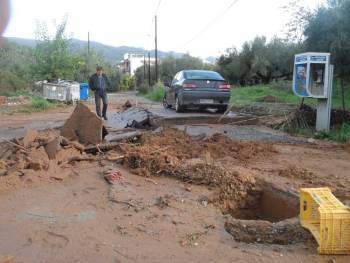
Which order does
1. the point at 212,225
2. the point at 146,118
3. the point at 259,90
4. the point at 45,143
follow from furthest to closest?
the point at 259,90, the point at 146,118, the point at 45,143, the point at 212,225

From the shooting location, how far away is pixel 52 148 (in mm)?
8641

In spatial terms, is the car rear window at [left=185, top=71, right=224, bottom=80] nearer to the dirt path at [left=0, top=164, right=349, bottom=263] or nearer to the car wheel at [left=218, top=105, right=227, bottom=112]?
the car wheel at [left=218, top=105, right=227, bottom=112]

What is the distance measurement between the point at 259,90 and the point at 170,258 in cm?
2962

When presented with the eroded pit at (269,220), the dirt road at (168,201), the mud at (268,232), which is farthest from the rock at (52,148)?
the mud at (268,232)

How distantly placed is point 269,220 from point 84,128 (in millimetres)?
4879

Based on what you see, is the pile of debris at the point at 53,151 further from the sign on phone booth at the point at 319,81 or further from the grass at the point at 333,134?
the sign on phone booth at the point at 319,81

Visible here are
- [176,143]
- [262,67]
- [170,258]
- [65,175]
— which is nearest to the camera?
[170,258]

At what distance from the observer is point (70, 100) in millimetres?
31125

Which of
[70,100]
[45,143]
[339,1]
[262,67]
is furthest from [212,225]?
[262,67]

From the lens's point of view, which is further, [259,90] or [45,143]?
[259,90]

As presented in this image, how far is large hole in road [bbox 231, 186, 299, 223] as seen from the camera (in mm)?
6570

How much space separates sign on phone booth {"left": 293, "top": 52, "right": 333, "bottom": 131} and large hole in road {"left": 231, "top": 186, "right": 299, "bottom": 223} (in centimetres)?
604

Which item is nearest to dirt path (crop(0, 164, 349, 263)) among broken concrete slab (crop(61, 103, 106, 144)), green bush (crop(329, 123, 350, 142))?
broken concrete slab (crop(61, 103, 106, 144))

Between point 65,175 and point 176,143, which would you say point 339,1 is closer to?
point 176,143
